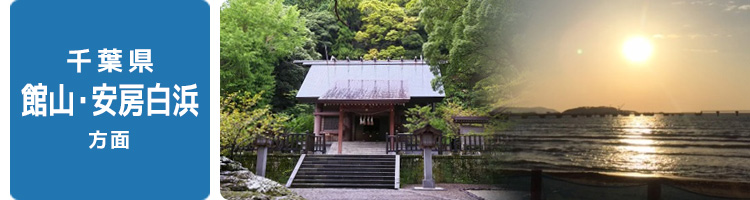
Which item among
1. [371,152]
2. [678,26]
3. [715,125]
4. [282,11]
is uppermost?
[282,11]

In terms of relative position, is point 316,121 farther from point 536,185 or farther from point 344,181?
point 536,185

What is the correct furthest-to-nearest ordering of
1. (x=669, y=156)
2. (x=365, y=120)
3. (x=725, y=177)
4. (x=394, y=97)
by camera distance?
(x=365, y=120) < (x=394, y=97) < (x=669, y=156) < (x=725, y=177)

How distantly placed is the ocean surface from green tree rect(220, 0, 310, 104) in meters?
5.72

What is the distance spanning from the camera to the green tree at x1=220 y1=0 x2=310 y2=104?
7.39 meters

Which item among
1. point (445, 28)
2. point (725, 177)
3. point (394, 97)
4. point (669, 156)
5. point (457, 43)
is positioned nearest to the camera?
point (725, 177)

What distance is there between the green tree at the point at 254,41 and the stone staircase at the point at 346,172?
129 cm

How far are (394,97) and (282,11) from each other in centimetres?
276

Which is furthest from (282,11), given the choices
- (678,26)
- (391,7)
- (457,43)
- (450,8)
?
(678,26)

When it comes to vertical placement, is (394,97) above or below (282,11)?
→ below

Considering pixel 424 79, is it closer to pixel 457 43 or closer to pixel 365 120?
pixel 365 120

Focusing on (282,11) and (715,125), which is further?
(282,11)

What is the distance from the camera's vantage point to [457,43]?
198 inches

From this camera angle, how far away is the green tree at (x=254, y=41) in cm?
739

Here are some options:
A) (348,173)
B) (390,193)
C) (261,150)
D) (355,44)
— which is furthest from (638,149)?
(355,44)
